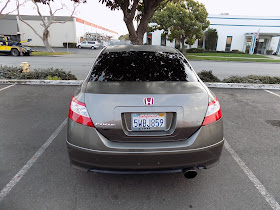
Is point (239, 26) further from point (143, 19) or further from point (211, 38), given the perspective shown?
point (143, 19)

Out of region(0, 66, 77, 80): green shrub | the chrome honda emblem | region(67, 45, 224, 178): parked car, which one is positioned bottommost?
region(0, 66, 77, 80): green shrub

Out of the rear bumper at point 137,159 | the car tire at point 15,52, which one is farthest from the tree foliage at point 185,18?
the rear bumper at point 137,159

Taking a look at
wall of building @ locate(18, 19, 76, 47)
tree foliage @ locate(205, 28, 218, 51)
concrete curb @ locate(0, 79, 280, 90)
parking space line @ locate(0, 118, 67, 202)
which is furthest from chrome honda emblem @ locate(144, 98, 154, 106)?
wall of building @ locate(18, 19, 76, 47)

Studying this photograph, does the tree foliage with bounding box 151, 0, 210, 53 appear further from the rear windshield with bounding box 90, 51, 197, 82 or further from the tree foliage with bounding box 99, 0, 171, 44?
the rear windshield with bounding box 90, 51, 197, 82

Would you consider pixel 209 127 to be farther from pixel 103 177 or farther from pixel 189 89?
pixel 103 177

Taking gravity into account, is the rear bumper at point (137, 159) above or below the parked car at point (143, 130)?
below

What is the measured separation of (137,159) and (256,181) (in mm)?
1741

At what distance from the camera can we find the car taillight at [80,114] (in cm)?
210

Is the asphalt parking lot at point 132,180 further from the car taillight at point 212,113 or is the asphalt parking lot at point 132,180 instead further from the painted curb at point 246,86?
the painted curb at point 246,86

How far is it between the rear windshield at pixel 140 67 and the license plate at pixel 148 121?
623 mm

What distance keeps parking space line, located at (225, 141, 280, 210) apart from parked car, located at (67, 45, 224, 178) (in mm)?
814

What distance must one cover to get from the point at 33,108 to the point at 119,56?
3.44 m

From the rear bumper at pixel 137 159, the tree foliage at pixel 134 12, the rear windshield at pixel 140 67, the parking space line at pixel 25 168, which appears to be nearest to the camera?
the rear bumper at pixel 137 159

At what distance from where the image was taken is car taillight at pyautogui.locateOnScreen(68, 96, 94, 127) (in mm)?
2102
